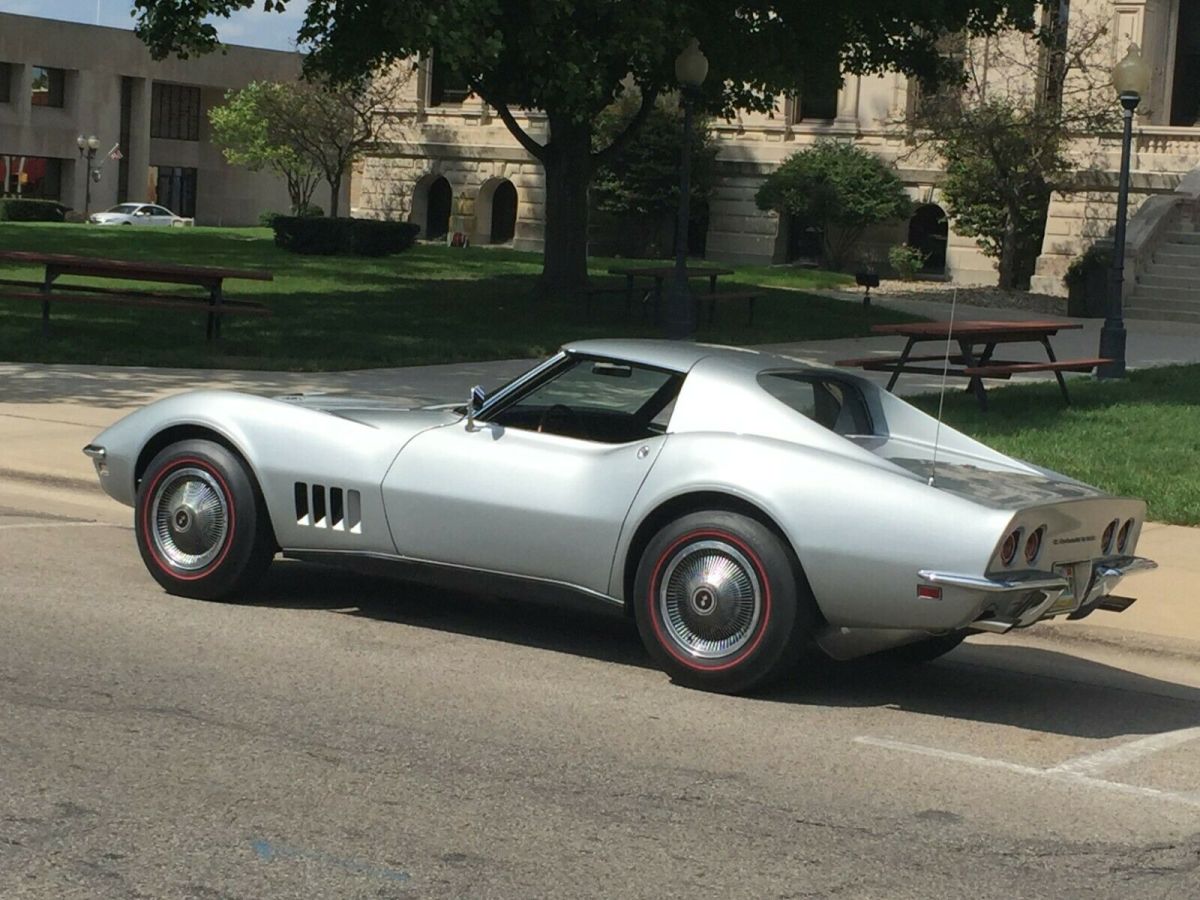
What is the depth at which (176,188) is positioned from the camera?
88.2 m

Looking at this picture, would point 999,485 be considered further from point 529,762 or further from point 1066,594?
point 529,762

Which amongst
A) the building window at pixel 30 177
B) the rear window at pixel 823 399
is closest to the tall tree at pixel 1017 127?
the rear window at pixel 823 399

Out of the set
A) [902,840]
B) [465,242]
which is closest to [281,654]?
[902,840]

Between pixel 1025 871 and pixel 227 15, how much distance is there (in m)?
21.4

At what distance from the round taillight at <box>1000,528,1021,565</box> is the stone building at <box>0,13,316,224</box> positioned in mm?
78401

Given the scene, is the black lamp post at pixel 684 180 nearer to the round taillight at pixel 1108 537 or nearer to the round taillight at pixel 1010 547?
the round taillight at pixel 1108 537

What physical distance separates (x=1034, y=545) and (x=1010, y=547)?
0.67 ft

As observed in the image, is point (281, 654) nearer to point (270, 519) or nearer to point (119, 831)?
point (270, 519)

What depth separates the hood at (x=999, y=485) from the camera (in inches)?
275

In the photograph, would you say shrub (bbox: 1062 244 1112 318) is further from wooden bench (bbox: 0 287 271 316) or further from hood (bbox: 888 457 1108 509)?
hood (bbox: 888 457 1108 509)

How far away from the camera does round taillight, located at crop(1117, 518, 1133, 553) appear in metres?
7.52

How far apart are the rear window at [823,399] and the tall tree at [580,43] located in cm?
1343

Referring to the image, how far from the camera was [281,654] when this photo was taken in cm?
750

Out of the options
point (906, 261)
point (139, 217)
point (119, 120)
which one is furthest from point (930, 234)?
point (119, 120)
